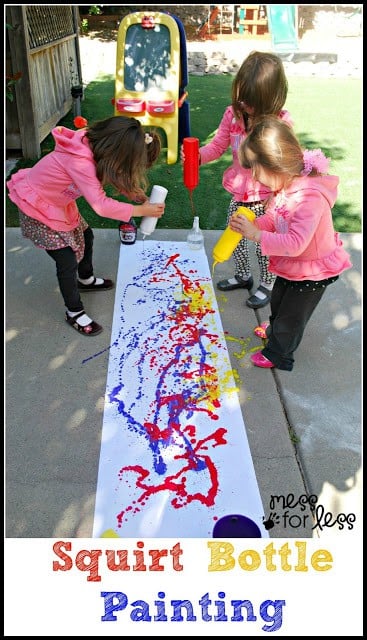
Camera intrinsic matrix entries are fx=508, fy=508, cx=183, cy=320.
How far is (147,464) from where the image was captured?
2020 millimetres

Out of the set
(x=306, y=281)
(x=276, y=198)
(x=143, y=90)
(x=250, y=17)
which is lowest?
(x=306, y=281)

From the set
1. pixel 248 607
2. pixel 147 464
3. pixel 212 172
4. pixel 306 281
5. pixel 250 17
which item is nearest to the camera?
pixel 248 607

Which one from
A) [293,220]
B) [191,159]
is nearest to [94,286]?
[191,159]

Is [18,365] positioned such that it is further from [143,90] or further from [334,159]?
[334,159]

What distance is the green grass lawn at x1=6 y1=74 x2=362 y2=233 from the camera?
3960mm

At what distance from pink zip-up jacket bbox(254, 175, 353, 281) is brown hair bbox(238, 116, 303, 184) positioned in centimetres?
7

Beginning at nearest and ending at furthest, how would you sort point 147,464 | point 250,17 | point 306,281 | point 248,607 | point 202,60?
point 248,607, point 147,464, point 306,281, point 202,60, point 250,17

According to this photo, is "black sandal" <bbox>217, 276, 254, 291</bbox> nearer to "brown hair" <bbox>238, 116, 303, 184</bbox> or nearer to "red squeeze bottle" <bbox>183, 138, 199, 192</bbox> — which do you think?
"red squeeze bottle" <bbox>183, 138, 199, 192</bbox>

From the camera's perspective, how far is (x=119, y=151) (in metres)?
2.26

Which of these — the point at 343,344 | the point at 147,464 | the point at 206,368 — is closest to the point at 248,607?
the point at 147,464

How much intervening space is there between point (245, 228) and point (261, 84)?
753mm

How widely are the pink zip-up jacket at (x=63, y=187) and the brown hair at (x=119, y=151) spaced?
48 mm

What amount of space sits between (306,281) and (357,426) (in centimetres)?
68

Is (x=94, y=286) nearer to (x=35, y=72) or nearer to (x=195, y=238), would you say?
(x=195, y=238)
